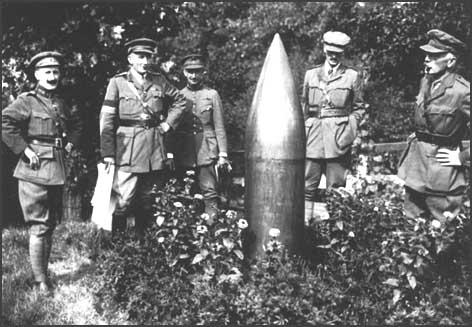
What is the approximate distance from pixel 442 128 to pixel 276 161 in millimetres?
1393

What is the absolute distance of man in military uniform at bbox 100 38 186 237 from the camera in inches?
208

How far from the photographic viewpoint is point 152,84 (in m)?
5.46

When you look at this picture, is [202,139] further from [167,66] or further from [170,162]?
[167,66]

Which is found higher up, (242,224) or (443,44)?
(443,44)

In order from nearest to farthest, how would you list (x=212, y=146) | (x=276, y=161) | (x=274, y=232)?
(x=274, y=232) → (x=276, y=161) → (x=212, y=146)

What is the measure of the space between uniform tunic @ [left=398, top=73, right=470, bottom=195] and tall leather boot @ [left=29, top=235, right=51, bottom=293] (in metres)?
3.27

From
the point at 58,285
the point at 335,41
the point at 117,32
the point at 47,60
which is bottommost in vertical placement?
the point at 58,285

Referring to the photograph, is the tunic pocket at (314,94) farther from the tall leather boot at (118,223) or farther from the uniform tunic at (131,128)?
the tall leather boot at (118,223)

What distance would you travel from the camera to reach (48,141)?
5.03 metres

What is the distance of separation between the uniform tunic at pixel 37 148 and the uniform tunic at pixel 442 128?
10.3 feet

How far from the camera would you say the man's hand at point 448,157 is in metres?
4.66

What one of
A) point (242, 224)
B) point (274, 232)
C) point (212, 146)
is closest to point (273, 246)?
point (274, 232)

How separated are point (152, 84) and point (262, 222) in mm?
1743

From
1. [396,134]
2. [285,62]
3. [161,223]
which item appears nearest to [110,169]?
[161,223]
